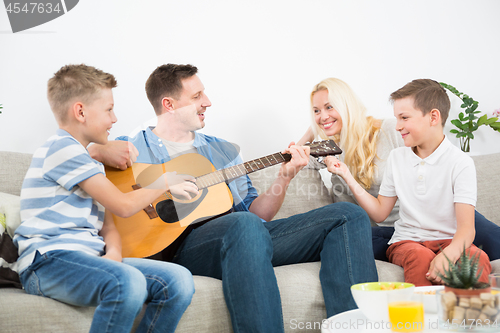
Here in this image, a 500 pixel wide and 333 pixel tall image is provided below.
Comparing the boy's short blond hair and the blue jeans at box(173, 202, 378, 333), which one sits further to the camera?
the boy's short blond hair

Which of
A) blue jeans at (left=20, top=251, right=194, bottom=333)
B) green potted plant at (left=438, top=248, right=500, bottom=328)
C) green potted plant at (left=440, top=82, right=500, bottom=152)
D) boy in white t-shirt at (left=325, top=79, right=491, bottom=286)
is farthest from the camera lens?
green potted plant at (left=440, top=82, right=500, bottom=152)

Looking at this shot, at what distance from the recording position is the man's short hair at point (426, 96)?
1.62 m

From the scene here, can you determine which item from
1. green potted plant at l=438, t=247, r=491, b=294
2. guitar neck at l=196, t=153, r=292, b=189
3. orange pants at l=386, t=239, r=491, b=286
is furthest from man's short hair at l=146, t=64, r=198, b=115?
green potted plant at l=438, t=247, r=491, b=294

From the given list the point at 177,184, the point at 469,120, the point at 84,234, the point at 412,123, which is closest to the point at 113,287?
the point at 84,234

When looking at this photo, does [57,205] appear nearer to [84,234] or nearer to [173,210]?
[84,234]

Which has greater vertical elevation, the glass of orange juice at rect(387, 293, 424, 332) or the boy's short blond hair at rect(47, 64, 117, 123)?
the boy's short blond hair at rect(47, 64, 117, 123)

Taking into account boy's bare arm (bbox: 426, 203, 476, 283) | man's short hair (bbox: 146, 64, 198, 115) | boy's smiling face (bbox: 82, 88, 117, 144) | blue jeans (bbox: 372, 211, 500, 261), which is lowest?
blue jeans (bbox: 372, 211, 500, 261)

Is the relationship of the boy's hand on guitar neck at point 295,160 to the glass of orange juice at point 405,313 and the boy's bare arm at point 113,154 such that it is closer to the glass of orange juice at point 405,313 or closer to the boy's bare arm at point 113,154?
the boy's bare arm at point 113,154

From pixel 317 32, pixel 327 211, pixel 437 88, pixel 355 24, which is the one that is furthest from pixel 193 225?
pixel 355 24

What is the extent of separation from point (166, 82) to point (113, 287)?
102cm

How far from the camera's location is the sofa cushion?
6.27 feet

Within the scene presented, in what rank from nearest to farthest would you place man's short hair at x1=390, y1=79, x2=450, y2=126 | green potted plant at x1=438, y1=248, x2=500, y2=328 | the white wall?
green potted plant at x1=438, y1=248, x2=500, y2=328
man's short hair at x1=390, y1=79, x2=450, y2=126
the white wall

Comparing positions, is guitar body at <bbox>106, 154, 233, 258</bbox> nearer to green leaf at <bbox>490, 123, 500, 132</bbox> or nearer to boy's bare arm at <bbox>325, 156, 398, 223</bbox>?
boy's bare arm at <bbox>325, 156, 398, 223</bbox>

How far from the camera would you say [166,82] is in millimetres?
1787
